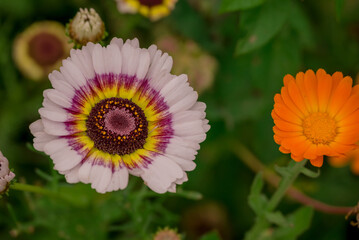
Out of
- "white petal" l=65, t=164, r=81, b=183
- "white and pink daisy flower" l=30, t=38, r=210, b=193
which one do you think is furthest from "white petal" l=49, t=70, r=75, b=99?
"white petal" l=65, t=164, r=81, b=183

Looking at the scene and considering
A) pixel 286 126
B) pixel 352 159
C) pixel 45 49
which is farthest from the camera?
pixel 45 49

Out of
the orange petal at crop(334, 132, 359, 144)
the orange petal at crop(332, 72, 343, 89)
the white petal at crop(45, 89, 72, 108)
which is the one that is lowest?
the white petal at crop(45, 89, 72, 108)

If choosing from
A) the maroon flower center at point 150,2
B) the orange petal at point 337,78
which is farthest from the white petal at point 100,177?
the maroon flower center at point 150,2

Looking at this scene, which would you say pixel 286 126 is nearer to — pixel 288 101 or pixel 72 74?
pixel 288 101

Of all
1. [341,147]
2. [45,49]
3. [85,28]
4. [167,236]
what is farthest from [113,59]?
[45,49]

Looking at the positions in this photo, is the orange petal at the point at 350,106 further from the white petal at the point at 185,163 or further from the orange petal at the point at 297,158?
the white petal at the point at 185,163

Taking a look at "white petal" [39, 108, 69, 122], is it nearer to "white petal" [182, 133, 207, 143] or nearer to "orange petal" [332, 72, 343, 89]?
"white petal" [182, 133, 207, 143]

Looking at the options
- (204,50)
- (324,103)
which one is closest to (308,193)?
(204,50)
